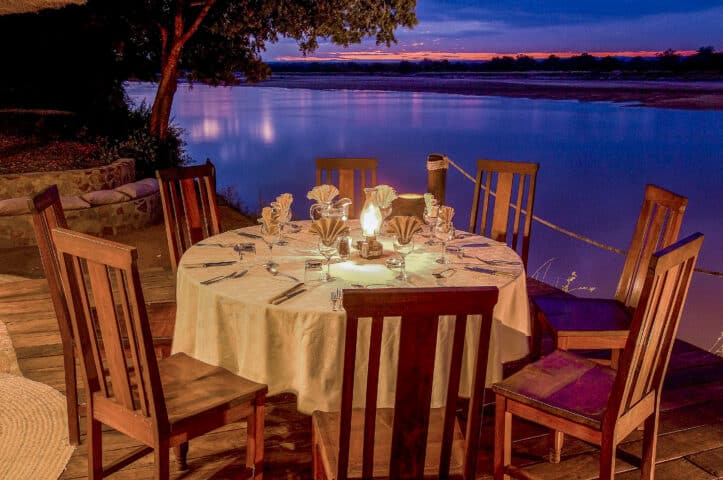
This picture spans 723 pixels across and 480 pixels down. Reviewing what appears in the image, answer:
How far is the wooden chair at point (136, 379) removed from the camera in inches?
72.5

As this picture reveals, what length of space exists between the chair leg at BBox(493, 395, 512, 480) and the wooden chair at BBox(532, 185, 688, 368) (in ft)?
1.89

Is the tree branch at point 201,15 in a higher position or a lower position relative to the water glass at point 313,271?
higher

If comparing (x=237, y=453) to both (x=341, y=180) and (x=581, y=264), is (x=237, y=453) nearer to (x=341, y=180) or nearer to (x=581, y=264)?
(x=341, y=180)

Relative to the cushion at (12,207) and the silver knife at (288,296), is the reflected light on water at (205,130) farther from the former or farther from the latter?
the silver knife at (288,296)

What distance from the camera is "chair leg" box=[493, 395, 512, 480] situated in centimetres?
230

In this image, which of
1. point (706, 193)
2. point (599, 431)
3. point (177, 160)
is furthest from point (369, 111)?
point (599, 431)

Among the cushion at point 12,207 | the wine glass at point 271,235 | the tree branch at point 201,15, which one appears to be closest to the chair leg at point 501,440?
the wine glass at point 271,235

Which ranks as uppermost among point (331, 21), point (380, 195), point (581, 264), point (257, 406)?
point (331, 21)


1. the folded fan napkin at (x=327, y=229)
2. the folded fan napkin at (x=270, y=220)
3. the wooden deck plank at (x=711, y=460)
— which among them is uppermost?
the folded fan napkin at (x=327, y=229)

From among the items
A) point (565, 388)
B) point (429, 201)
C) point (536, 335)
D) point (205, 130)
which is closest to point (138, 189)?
point (429, 201)

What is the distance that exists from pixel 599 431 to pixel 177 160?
951 cm

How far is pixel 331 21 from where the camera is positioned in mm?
8898

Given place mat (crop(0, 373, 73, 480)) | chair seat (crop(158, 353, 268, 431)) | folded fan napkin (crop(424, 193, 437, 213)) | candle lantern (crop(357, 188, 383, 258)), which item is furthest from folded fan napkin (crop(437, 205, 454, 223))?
place mat (crop(0, 373, 73, 480))

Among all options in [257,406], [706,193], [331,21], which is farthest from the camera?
[706,193]
